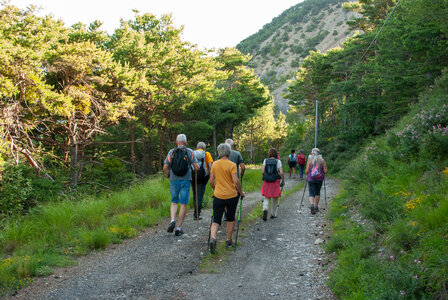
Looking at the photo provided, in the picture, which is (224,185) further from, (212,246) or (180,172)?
(180,172)

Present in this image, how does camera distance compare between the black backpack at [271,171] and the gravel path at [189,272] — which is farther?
the black backpack at [271,171]

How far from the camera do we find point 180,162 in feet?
22.1

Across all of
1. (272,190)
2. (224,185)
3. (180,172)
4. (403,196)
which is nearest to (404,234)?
(403,196)

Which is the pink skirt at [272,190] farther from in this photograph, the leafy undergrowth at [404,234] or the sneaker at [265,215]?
the leafy undergrowth at [404,234]

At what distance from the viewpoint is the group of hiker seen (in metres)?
5.84

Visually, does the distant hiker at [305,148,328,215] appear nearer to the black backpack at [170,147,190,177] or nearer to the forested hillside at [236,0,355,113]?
the black backpack at [170,147,190,177]

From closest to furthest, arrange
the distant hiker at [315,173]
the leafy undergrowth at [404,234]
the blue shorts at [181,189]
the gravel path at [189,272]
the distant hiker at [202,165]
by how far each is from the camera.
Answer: the leafy undergrowth at [404,234], the gravel path at [189,272], the blue shorts at [181,189], the distant hiker at [202,165], the distant hiker at [315,173]

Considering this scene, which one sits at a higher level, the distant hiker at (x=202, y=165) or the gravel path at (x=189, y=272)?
the distant hiker at (x=202, y=165)

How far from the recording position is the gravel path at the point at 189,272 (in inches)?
163

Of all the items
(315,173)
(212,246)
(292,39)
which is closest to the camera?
(212,246)

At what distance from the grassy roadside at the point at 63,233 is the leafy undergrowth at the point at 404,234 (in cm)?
404

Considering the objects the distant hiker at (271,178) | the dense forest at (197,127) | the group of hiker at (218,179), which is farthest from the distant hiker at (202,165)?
the distant hiker at (271,178)

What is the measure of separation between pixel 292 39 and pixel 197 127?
4435 inches

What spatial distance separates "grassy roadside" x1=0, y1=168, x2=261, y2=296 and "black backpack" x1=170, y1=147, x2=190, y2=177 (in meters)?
1.62
